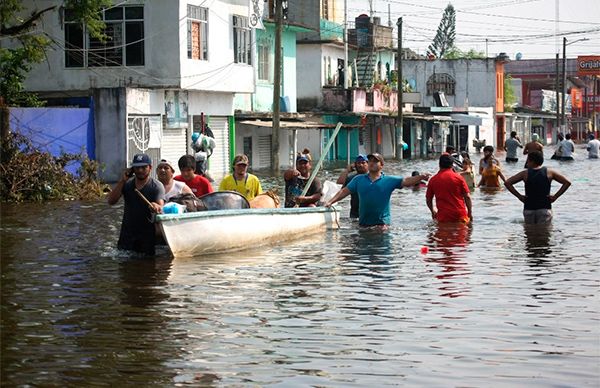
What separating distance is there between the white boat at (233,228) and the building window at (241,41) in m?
24.0

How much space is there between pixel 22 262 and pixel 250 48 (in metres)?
Result: 29.1

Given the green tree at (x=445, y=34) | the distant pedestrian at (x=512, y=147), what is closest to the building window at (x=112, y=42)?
the distant pedestrian at (x=512, y=147)

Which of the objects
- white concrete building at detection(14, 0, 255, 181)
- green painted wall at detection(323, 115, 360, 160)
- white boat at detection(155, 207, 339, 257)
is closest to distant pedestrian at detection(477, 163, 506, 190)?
white concrete building at detection(14, 0, 255, 181)

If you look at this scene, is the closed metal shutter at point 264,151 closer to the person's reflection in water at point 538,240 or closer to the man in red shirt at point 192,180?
the person's reflection in water at point 538,240

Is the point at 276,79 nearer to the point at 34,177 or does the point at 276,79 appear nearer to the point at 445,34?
the point at 34,177

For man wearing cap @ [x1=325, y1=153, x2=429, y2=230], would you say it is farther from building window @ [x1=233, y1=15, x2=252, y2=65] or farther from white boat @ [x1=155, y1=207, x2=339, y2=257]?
building window @ [x1=233, y1=15, x2=252, y2=65]

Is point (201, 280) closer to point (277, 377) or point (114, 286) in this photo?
point (114, 286)

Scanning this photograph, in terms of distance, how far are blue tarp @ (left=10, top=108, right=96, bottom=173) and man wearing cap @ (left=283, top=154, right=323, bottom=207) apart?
13.3 meters

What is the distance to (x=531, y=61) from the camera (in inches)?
5226

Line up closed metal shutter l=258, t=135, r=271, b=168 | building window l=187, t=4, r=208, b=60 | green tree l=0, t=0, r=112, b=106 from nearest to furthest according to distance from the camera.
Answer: green tree l=0, t=0, r=112, b=106 < building window l=187, t=4, r=208, b=60 < closed metal shutter l=258, t=135, r=271, b=168

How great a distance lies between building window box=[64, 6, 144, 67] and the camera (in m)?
37.8

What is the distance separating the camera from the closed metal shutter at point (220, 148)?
43.9m

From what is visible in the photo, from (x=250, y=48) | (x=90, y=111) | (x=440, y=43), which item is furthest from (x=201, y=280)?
(x=440, y=43)

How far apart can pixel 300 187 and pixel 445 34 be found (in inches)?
5031
